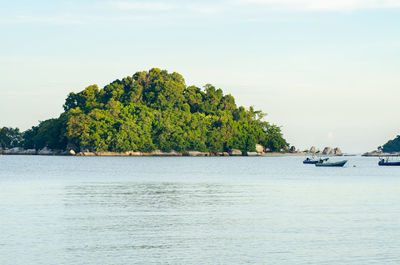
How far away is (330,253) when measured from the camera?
78.1 ft

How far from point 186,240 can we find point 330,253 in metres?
6.08

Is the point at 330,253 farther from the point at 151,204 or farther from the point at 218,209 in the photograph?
the point at 151,204

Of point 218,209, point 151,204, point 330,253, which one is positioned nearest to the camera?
point 330,253

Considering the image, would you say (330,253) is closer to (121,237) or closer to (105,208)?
(121,237)

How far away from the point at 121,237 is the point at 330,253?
8.85 m

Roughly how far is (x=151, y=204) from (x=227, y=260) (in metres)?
19.9

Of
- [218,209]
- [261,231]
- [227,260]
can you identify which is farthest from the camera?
[218,209]

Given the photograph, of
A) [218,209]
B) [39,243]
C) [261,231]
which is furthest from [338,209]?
[39,243]

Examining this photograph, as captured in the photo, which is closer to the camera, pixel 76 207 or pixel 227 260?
pixel 227 260

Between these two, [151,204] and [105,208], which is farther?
[151,204]

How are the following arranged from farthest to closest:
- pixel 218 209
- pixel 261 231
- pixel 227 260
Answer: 1. pixel 218 209
2. pixel 261 231
3. pixel 227 260

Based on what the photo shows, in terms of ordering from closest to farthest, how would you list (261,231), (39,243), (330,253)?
(330,253) < (39,243) < (261,231)

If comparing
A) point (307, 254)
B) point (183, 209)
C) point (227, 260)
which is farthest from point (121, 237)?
point (183, 209)

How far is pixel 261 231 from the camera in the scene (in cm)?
2917
